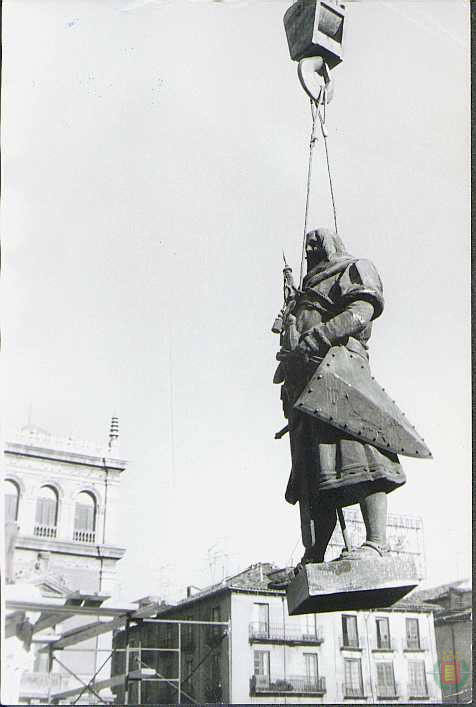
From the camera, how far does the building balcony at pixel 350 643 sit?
3.32 metres

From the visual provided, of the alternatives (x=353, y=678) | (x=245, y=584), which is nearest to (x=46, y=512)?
(x=245, y=584)

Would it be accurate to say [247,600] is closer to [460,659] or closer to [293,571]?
[293,571]

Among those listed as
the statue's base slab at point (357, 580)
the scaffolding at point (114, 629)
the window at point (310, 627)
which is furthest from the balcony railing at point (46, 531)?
the statue's base slab at point (357, 580)

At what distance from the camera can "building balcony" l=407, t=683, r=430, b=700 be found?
11.1ft

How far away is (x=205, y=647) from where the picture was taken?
3094mm

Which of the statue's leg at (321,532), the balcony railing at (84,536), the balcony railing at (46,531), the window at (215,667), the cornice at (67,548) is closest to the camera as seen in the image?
the statue's leg at (321,532)

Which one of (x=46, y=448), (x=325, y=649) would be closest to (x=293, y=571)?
(x=325, y=649)

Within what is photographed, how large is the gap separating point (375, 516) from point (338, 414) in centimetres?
33

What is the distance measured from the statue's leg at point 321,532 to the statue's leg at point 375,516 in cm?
14

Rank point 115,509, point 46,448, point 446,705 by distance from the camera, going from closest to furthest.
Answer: point 446,705, point 46,448, point 115,509

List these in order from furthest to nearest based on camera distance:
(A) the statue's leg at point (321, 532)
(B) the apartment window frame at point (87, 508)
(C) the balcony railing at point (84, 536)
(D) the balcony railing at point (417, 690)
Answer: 1. (C) the balcony railing at point (84, 536)
2. (B) the apartment window frame at point (87, 508)
3. (D) the balcony railing at point (417, 690)
4. (A) the statue's leg at point (321, 532)

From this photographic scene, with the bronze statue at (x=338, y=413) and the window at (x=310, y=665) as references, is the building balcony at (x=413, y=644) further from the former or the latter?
the bronze statue at (x=338, y=413)

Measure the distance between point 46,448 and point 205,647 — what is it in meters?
1.52

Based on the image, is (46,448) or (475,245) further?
(46,448)
